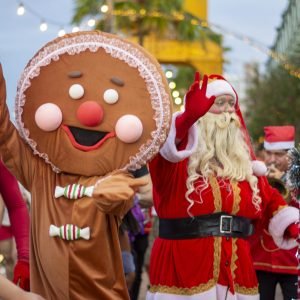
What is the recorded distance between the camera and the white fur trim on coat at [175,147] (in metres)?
5.89

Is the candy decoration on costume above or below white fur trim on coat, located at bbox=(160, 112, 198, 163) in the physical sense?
below

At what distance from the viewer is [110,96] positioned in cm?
533

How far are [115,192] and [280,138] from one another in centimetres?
454

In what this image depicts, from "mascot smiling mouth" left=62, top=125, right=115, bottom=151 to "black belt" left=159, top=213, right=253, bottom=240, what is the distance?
109 centimetres

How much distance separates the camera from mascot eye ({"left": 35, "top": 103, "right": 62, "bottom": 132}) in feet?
17.4

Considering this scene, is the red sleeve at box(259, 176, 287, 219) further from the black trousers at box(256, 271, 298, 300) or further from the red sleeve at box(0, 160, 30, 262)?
the red sleeve at box(0, 160, 30, 262)

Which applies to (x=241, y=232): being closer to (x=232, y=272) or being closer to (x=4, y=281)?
(x=232, y=272)

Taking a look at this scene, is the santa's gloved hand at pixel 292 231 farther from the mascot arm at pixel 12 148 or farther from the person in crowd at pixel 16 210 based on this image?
the mascot arm at pixel 12 148

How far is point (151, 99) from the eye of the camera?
17.6 feet

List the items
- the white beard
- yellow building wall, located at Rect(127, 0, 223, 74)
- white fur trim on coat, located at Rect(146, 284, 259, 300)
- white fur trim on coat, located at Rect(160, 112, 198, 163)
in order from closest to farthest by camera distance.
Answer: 1. white fur trim on coat, located at Rect(160, 112, 198, 163)
2. white fur trim on coat, located at Rect(146, 284, 259, 300)
3. the white beard
4. yellow building wall, located at Rect(127, 0, 223, 74)

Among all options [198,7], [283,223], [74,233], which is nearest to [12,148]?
[74,233]

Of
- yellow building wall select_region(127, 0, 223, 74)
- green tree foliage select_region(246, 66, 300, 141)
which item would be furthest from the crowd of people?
yellow building wall select_region(127, 0, 223, 74)

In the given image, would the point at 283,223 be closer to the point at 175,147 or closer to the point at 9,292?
the point at 175,147

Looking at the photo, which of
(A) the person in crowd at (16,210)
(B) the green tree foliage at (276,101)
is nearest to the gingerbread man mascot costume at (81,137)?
(A) the person in crowd at (16,210)
